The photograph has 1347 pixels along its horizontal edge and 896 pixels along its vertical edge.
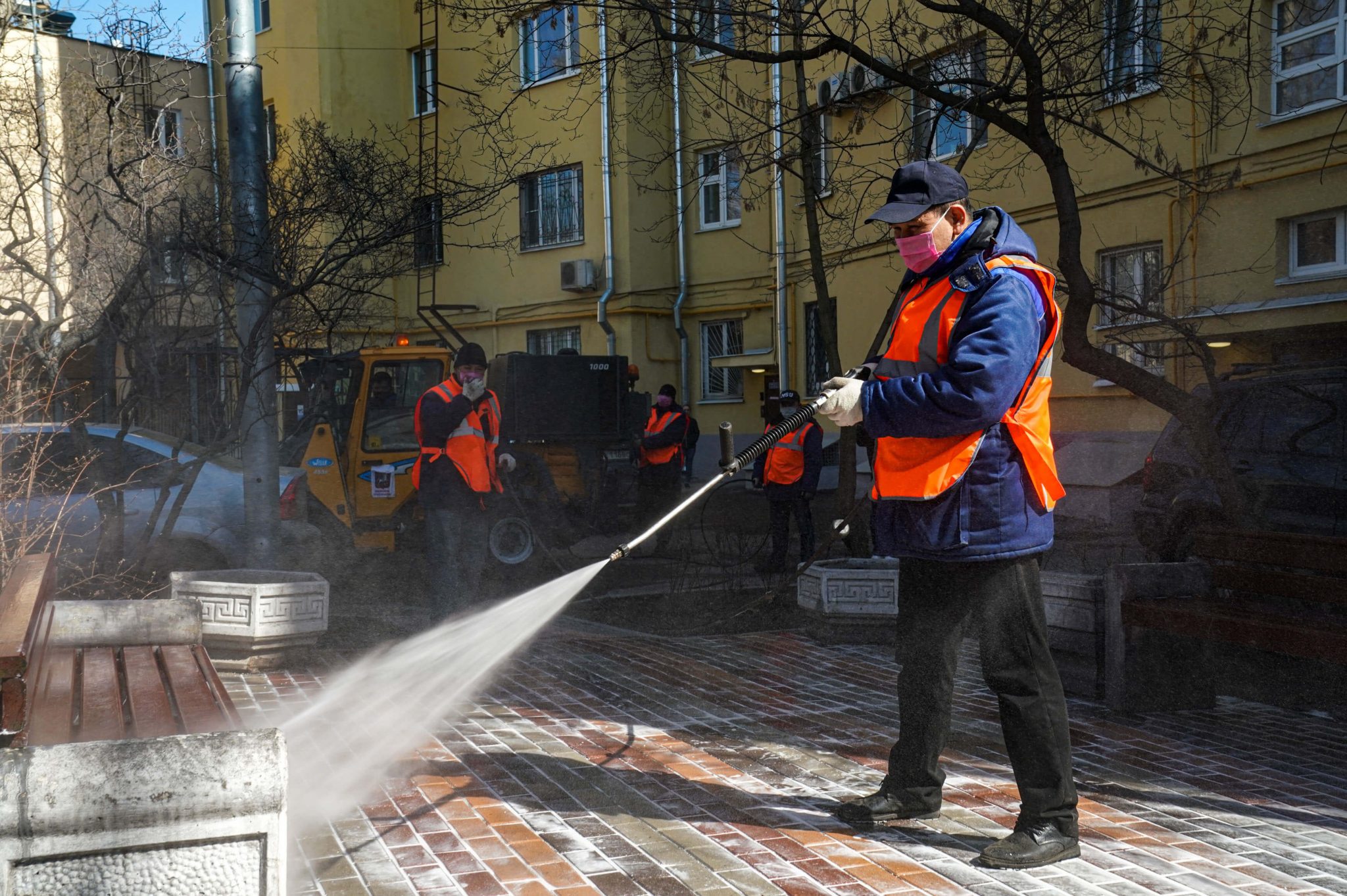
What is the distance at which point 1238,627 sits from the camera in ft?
17.6

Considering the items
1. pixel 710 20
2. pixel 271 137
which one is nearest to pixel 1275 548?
pixel 710 20

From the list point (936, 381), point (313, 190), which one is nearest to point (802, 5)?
point (313, 190)

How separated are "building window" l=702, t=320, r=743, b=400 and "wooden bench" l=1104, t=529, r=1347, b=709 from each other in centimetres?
1650

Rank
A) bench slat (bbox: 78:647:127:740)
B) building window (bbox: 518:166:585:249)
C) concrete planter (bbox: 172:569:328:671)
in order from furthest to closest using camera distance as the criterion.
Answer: building window (bbox: 518:166:585:249)
concrete planter (bbox: 172:569:328:671)
bench slat (bbox: 78:647:127:740)

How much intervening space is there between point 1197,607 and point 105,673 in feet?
14.5

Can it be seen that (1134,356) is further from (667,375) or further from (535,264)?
(535,264)

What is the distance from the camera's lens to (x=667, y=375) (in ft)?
76.4

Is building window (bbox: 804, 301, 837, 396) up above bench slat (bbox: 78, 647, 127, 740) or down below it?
above

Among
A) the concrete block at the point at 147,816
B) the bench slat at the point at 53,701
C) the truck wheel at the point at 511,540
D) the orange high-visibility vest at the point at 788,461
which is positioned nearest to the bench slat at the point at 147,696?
the bench slat at the point at 53,701

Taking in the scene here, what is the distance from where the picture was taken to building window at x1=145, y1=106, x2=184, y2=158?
9039 millimetres

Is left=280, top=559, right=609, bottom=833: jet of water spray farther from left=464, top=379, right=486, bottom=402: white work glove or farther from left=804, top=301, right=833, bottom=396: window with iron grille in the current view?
left=804, top=301, right=833, bottom=396: window with iron grille

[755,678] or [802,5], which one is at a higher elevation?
[802,5]

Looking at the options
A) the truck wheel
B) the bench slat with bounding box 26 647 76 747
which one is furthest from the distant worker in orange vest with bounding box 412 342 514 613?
the truck wheel

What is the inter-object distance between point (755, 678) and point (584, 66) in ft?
12.1
